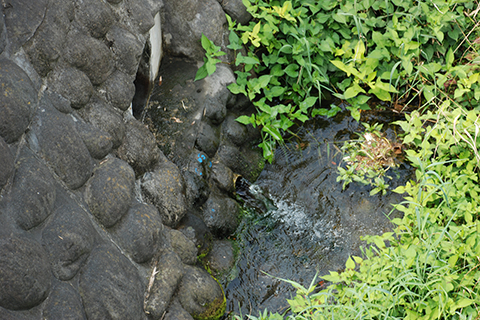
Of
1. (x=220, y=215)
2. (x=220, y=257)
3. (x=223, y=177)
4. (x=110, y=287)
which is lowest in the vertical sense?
(x=220, y=257)

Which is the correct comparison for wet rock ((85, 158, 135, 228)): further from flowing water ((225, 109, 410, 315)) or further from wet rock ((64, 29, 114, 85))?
flowing water ((225, 109, 410, 315))

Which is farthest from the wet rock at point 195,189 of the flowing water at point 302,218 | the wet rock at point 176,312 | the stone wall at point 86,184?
the wet rock at point 176,312

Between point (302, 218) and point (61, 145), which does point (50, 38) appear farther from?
point (302, 218)

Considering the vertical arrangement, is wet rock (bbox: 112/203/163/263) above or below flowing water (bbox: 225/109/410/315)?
above

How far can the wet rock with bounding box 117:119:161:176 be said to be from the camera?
2.52 meters

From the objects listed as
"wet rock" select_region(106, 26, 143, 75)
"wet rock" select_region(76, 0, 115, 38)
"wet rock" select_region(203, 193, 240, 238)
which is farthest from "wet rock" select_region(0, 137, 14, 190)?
"wet rock" select_region(203, 193, 240, 238)

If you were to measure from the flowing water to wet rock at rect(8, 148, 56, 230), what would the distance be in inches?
58.8

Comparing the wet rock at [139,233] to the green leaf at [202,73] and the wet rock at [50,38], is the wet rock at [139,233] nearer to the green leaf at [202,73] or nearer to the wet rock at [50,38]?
the wet rock at [50,38]

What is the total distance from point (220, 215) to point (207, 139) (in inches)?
25.0

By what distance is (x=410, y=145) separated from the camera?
3551 mm

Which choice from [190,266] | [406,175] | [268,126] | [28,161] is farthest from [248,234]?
[28,161]

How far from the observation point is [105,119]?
234cm

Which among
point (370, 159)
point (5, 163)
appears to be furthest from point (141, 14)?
point (370, 159)

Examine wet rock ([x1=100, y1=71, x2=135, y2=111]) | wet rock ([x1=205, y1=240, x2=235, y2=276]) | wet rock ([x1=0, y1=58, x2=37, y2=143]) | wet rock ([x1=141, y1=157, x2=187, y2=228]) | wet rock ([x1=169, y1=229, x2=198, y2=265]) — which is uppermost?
wet rock ([x1=0, y1=58, x2=37, y2=143])
